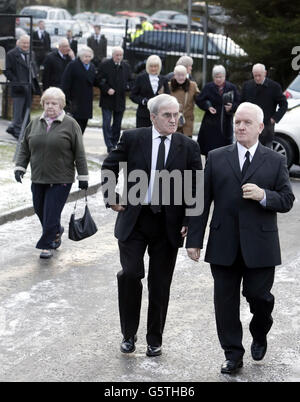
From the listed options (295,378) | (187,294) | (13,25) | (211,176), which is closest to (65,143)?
(187,294)

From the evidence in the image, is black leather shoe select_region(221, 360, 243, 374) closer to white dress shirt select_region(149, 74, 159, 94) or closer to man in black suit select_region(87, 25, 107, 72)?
white dress shirt select_region(149, 74, 159, 94)

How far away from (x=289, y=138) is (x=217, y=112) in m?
2.14

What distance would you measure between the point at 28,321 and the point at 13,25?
9857 millimetres

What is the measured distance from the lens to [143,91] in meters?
15.6

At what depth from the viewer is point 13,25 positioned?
16953 mm

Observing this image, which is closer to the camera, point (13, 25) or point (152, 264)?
point (152, 264)

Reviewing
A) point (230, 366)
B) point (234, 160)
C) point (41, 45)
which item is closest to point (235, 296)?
point (230, 366)

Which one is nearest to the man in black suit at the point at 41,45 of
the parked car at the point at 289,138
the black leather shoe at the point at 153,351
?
the parked car at the point at 289,138

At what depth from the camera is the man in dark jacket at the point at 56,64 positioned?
18.4 metres

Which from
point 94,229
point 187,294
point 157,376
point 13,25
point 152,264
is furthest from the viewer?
point 13,25

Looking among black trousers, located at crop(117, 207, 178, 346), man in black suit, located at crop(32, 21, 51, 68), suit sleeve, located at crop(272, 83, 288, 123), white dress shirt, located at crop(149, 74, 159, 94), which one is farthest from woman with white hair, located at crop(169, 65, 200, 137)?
man in black suit, located at crop(32, 21, 51, 68)

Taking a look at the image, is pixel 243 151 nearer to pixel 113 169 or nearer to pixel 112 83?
pixel 113 169

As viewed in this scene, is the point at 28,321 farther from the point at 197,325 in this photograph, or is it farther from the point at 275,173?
the point at 275,173

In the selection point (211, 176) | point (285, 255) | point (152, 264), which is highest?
point (211, 176)
